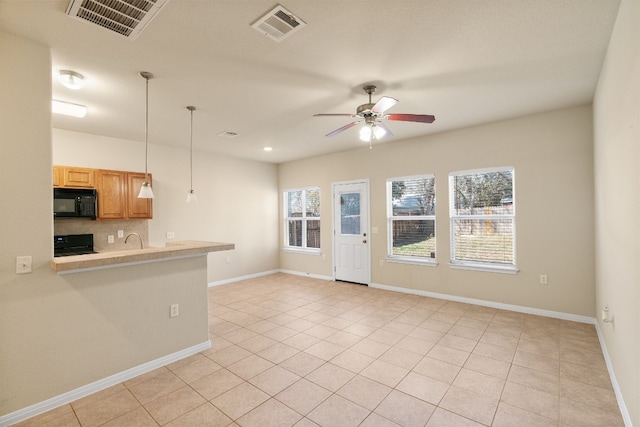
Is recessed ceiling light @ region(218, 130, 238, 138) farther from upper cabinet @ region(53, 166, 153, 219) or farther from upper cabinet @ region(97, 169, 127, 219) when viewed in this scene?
upper cabinet @ region(97, 169, 127, 219)

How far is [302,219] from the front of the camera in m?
7.15

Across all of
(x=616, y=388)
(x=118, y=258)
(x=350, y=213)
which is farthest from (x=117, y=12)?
(x=350, y=213)

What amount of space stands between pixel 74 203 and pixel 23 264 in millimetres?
2326

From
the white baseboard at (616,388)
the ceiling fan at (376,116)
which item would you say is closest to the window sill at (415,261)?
the white baseboard at (616,388)

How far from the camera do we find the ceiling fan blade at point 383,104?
267 centimetres

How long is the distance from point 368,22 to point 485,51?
1.11 metres

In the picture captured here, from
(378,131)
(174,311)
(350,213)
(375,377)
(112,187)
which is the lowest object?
(375,377)

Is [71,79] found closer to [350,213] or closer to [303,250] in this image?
[350,213]

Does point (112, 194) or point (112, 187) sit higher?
point (112, 187)

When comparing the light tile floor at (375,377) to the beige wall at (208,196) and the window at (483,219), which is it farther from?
the beige wall at (208,196)

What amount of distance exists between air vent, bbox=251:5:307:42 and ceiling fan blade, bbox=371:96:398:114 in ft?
3.14

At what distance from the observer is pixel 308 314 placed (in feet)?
14.2

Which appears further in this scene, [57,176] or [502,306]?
[502,306]

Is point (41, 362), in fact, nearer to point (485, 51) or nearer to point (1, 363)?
point (1, 363)
